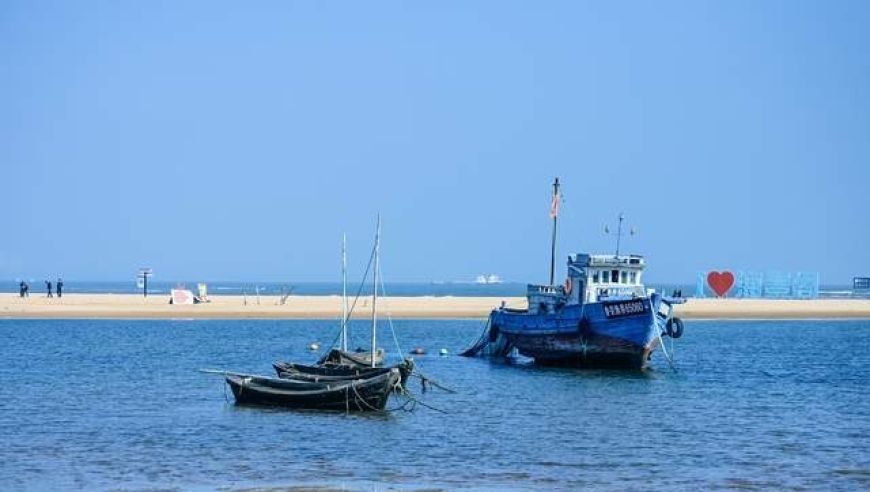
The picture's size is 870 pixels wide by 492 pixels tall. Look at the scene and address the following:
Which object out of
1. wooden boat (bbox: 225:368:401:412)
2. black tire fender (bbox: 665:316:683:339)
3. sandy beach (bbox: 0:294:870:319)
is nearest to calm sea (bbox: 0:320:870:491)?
wooden boat (bbox: 225:368:401:412)

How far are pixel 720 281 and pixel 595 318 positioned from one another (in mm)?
86650

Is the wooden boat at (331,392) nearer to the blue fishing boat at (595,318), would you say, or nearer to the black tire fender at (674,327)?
the blue fishing boat at (595,318)

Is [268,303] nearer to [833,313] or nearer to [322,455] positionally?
[833,313]

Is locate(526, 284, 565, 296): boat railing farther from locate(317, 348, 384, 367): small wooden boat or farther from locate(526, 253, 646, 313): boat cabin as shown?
locate(317, 348, 384, 367): small wooden boat

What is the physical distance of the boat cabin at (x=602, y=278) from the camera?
2191 inches

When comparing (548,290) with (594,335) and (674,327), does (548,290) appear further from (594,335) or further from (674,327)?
(674,327)

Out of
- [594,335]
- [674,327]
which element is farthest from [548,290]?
[674,327]

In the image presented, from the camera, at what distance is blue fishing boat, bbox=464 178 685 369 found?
52719mm

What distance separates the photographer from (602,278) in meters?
56.0

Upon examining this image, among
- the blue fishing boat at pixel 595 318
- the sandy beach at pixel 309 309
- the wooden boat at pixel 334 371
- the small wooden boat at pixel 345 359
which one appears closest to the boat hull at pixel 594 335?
the blue fishing boat at pixel 595 318

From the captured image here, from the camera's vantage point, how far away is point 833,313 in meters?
117

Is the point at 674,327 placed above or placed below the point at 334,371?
above

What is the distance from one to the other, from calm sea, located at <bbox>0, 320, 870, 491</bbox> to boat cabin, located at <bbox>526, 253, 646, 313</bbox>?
3519mm

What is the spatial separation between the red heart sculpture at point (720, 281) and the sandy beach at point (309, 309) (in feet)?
22.7
